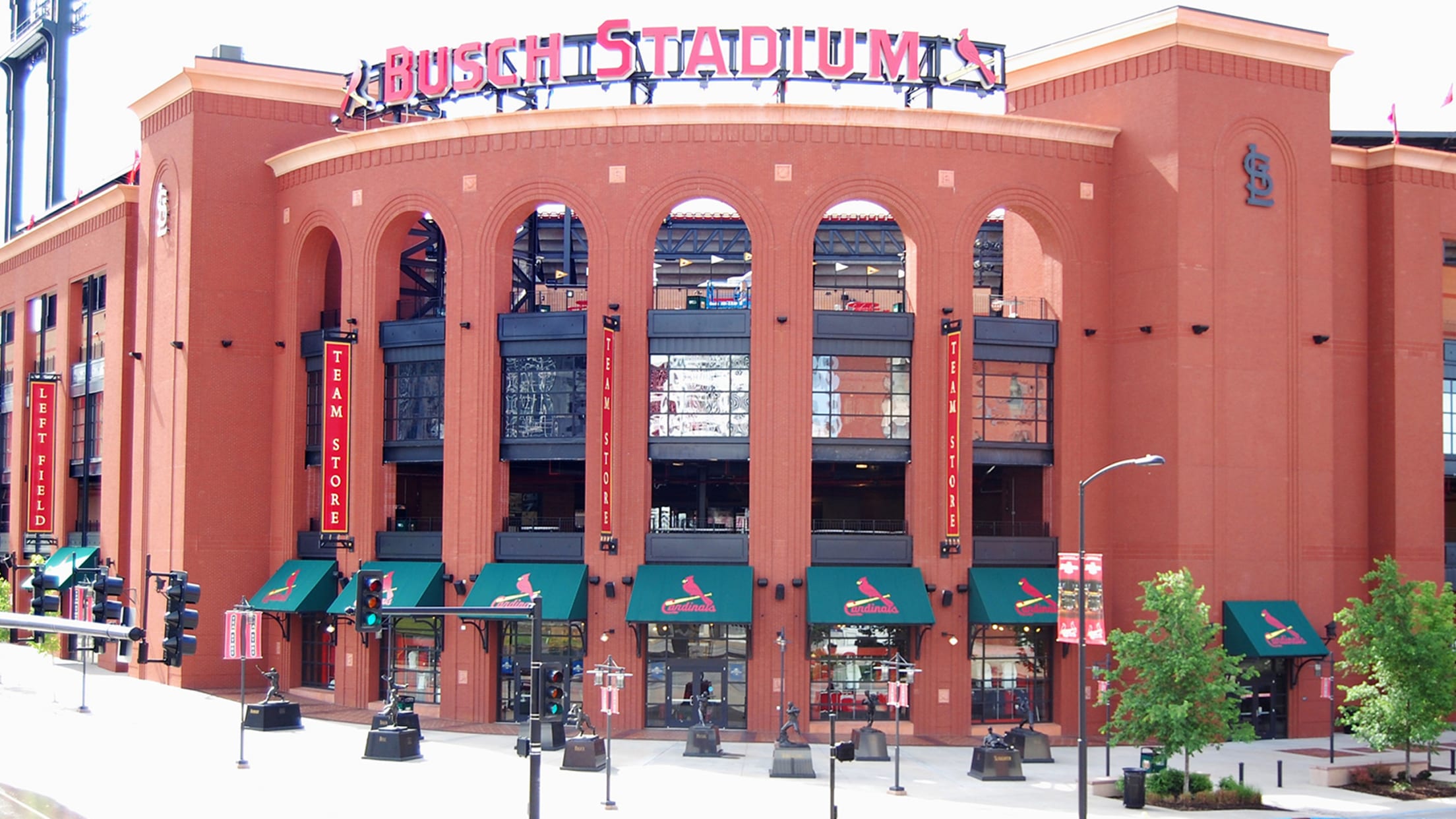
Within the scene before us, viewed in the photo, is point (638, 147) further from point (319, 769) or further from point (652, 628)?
point (319, 769)

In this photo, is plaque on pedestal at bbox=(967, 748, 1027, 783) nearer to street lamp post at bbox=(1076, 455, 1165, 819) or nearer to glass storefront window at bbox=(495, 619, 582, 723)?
street lamp post at bbox=(1076, 455, 1165, 819)

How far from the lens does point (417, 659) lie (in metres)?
51.7

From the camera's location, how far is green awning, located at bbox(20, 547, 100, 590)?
6438 centimetres

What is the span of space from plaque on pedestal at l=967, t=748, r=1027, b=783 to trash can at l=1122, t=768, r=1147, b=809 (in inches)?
134

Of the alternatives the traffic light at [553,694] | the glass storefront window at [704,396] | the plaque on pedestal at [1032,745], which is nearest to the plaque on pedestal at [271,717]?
the glass storefront window at [704,396]

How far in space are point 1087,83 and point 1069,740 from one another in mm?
22732

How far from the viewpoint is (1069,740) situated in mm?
47500

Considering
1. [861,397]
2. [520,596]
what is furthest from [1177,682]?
[520,596]

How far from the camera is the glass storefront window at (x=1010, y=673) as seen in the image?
48.9m

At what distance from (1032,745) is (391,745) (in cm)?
1850

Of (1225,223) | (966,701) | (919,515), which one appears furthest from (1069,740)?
(1225,223)

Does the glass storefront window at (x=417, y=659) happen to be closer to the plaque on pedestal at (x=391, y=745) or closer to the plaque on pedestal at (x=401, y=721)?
the plaque on pedestal at (x=401, y=721)

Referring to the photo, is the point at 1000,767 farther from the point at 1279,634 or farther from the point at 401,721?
the point at 401,721

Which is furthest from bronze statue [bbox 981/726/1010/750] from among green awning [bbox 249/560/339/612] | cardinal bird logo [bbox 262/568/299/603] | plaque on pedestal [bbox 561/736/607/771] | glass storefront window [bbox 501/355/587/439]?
cardinal bird logo [bbox 262/568/299/603]
